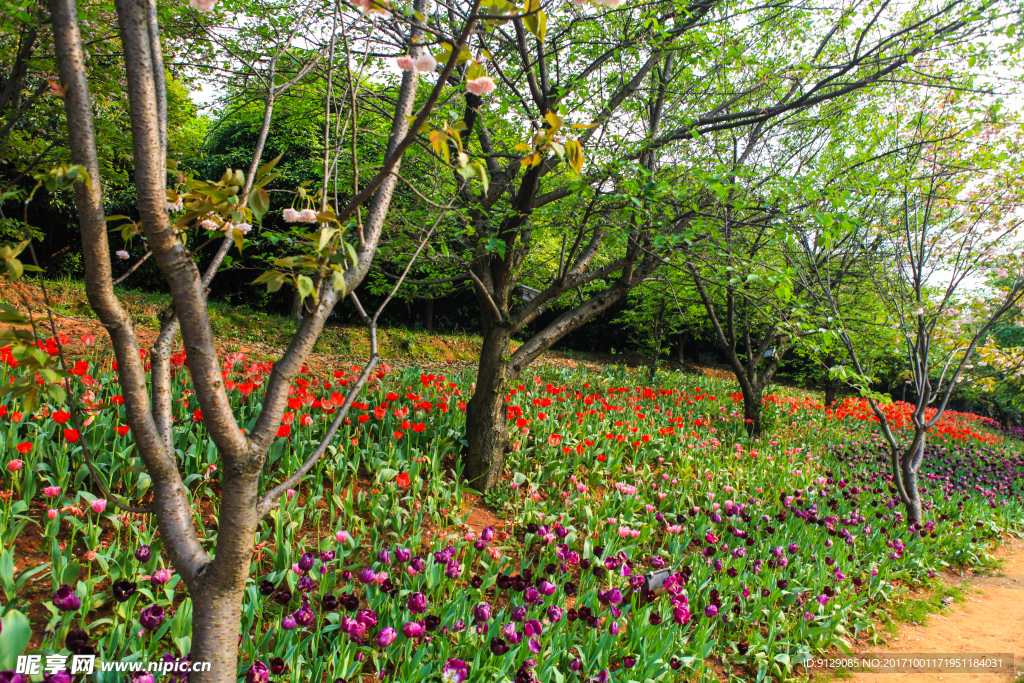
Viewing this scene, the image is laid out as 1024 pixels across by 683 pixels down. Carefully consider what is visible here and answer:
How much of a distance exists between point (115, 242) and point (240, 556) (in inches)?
495

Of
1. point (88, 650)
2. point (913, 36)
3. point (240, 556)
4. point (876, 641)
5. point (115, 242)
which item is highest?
point (913, 36)

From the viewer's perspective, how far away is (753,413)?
24.5 ft

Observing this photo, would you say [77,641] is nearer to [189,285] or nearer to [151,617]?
[151,617]

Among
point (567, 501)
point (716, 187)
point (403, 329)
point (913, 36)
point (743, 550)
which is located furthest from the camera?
point (403, 329)

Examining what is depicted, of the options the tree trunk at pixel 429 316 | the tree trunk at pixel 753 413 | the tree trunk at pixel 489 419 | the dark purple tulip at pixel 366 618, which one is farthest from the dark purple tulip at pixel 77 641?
the tree trunk at pixel 429 316

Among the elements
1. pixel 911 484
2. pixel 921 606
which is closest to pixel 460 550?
pixel 921 606

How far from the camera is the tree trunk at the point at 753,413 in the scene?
24.1 feet

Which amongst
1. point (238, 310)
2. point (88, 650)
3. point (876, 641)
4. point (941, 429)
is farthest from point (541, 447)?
point (941, 429)

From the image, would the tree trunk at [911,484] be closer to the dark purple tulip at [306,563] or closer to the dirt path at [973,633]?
the dirt path at [973,633]

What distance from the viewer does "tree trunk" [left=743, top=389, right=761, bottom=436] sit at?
7.34 m

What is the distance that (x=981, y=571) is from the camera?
4871mm

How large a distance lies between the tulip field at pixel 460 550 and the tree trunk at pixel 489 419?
0.50ft

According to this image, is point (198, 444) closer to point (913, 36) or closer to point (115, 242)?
point (913, 36)

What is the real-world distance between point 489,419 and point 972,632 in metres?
3.59
